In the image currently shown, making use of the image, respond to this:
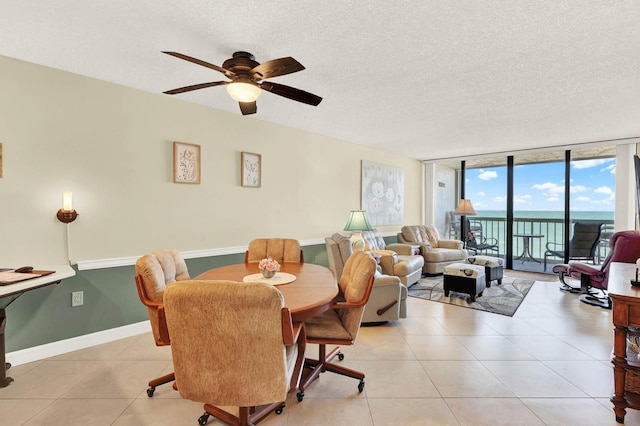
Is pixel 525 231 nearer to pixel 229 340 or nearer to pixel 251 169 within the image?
pixel 251 169

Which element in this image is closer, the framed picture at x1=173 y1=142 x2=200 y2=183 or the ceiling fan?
the ceiling fan

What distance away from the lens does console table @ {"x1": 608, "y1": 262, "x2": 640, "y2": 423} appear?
171 cm

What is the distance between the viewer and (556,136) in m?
4.80

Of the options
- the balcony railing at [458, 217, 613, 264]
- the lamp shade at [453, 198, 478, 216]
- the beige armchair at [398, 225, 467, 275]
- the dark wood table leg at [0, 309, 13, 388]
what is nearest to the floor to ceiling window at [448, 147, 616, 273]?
the balcony railing at [458, 217, 613, 264]

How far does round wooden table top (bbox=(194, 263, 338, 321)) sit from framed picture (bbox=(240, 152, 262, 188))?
1335mm

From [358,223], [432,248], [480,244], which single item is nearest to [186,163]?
[358,223]

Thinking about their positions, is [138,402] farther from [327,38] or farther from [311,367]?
[327,38]

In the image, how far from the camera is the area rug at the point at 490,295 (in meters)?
3.87

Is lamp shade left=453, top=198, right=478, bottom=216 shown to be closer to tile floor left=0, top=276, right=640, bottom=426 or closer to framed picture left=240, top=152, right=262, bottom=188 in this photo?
tile floor left=0, top=276, right=640, bottom=426

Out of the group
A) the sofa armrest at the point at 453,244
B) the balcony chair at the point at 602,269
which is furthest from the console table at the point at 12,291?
the sofa armrest at the point at 453,244

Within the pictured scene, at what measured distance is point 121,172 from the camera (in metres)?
2.94

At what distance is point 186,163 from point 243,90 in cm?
157

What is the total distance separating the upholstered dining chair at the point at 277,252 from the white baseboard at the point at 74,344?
1287mm

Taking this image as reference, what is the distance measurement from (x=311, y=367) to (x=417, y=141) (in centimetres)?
418
